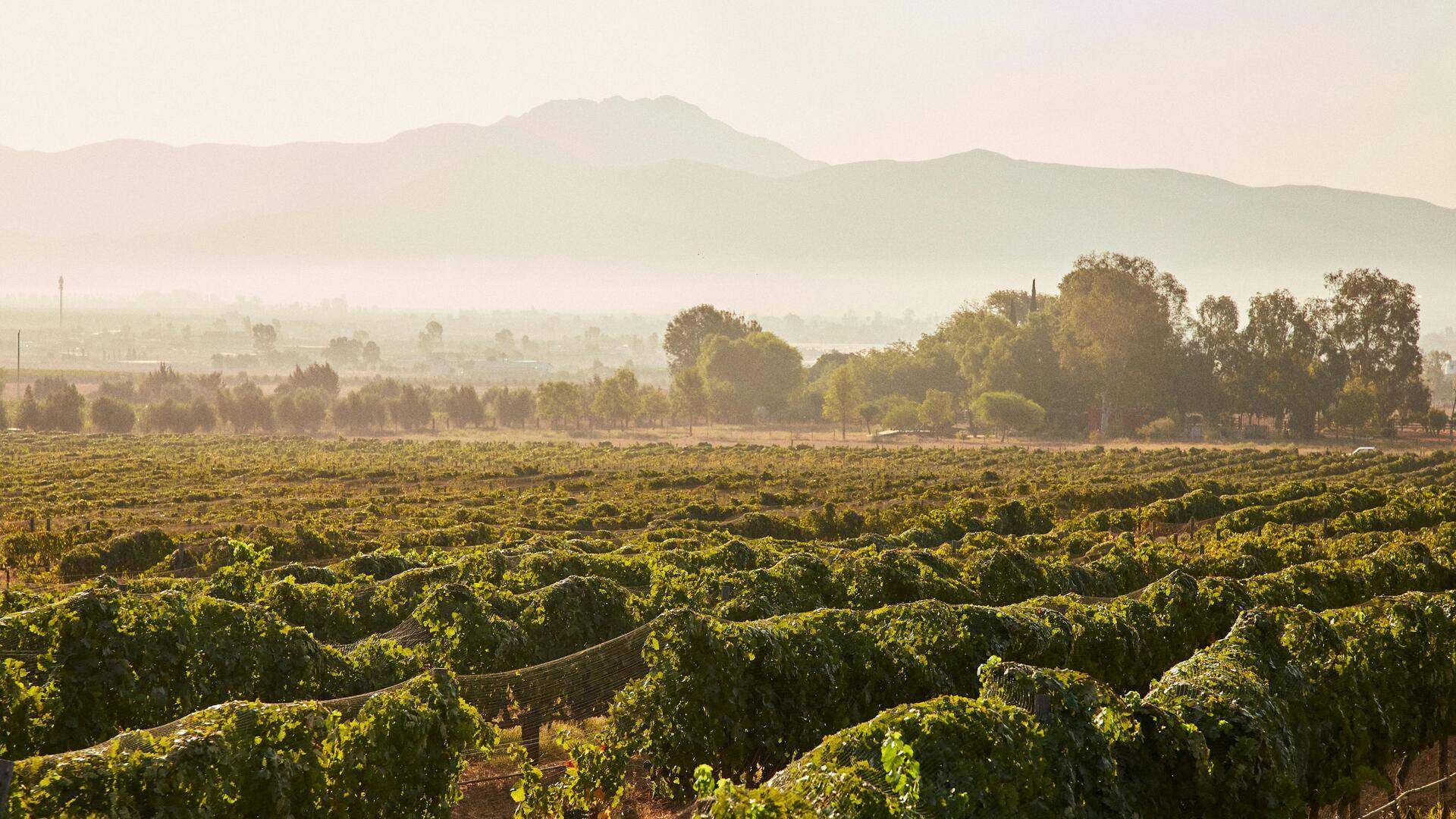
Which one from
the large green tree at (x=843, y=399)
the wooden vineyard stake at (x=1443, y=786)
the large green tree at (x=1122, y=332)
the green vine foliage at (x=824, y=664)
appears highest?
the large green tree at (x=1122, y=332)

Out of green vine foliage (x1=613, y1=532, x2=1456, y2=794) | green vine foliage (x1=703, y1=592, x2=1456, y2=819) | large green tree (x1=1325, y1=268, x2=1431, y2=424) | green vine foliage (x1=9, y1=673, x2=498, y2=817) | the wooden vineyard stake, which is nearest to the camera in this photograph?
green vine foliage (x1=9, y1=673, x2=498, y2=817)

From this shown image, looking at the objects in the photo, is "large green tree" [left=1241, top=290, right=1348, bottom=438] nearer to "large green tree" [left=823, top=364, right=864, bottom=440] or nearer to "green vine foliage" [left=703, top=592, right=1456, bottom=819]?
"large green tree" [left=823, top=364, right=864, bottom=440]

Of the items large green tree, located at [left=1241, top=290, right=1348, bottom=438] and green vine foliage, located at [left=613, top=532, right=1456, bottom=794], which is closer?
green vine foliage, located at [left=613, top=532, right=1456, bottom=794]

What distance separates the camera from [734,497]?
58.3 meters

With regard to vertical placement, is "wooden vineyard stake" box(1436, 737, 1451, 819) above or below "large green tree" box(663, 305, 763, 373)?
below

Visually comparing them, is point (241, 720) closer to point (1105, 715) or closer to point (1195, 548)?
point (1105, 715)

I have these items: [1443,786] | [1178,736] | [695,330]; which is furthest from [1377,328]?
[1178,736]

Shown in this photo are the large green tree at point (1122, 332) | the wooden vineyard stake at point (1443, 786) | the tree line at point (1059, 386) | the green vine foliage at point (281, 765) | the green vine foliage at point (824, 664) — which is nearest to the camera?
the green vine foliage at point (281, 765)

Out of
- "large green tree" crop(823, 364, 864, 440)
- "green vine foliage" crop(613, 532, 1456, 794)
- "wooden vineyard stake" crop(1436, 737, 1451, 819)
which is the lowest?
"wooden vineyard stake" crop(1436, 737, 1451, 819)

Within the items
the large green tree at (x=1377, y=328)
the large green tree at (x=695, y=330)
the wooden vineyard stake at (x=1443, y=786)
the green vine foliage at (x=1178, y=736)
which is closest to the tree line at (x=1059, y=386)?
the large green tree at (x=1377, y=328)

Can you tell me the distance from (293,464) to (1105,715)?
80.0 metres

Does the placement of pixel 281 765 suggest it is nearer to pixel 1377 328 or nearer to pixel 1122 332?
pixel 1122 332

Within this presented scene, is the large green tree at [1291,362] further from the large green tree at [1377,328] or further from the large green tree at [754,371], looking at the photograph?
the large green tree at [754,371]

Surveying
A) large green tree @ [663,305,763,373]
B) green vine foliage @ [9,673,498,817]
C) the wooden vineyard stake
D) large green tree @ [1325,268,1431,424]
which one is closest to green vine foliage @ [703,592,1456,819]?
the wooden vineyard stake
